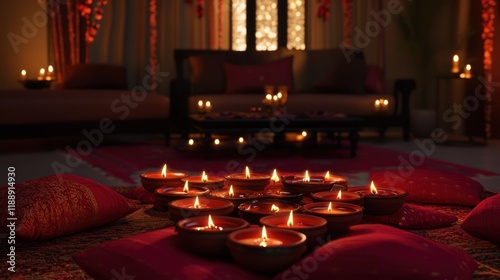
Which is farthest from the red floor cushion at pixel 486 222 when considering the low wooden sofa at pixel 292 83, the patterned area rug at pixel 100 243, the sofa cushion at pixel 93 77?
the sofa cushion at pixel 93 77

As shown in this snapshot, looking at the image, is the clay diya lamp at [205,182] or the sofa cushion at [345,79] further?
the sofa cushion at [345,79]

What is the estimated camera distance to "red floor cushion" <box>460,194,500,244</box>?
1.72 m

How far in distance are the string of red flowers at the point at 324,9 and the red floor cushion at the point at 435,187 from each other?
4.53 meters

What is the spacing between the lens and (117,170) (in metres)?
3.62

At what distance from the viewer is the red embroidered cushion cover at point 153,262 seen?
124 centimetres

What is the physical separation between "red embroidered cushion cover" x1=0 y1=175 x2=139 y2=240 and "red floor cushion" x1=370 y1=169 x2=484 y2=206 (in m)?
1.04

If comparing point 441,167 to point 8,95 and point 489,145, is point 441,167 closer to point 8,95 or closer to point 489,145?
point 489,145

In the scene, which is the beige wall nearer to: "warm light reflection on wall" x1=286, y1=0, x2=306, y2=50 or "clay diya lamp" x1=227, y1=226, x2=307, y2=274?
"warm light reflection on wall" x1=286, y1=0, x2=306, y2=50

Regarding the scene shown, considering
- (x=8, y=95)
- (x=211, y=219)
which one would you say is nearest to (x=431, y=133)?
(x=8, y=95)

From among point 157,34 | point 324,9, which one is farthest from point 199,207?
point 324,9

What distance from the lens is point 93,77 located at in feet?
18.3

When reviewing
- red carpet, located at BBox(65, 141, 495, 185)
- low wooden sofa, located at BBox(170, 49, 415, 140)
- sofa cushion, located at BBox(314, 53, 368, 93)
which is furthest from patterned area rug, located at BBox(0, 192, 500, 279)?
sofa cushion, located at BBox(314, 53, 368, 93)

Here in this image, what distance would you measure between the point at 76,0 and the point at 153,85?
3.62 ft

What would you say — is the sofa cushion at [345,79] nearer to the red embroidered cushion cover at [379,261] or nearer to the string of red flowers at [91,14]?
the string of red flowers at [91,14]
